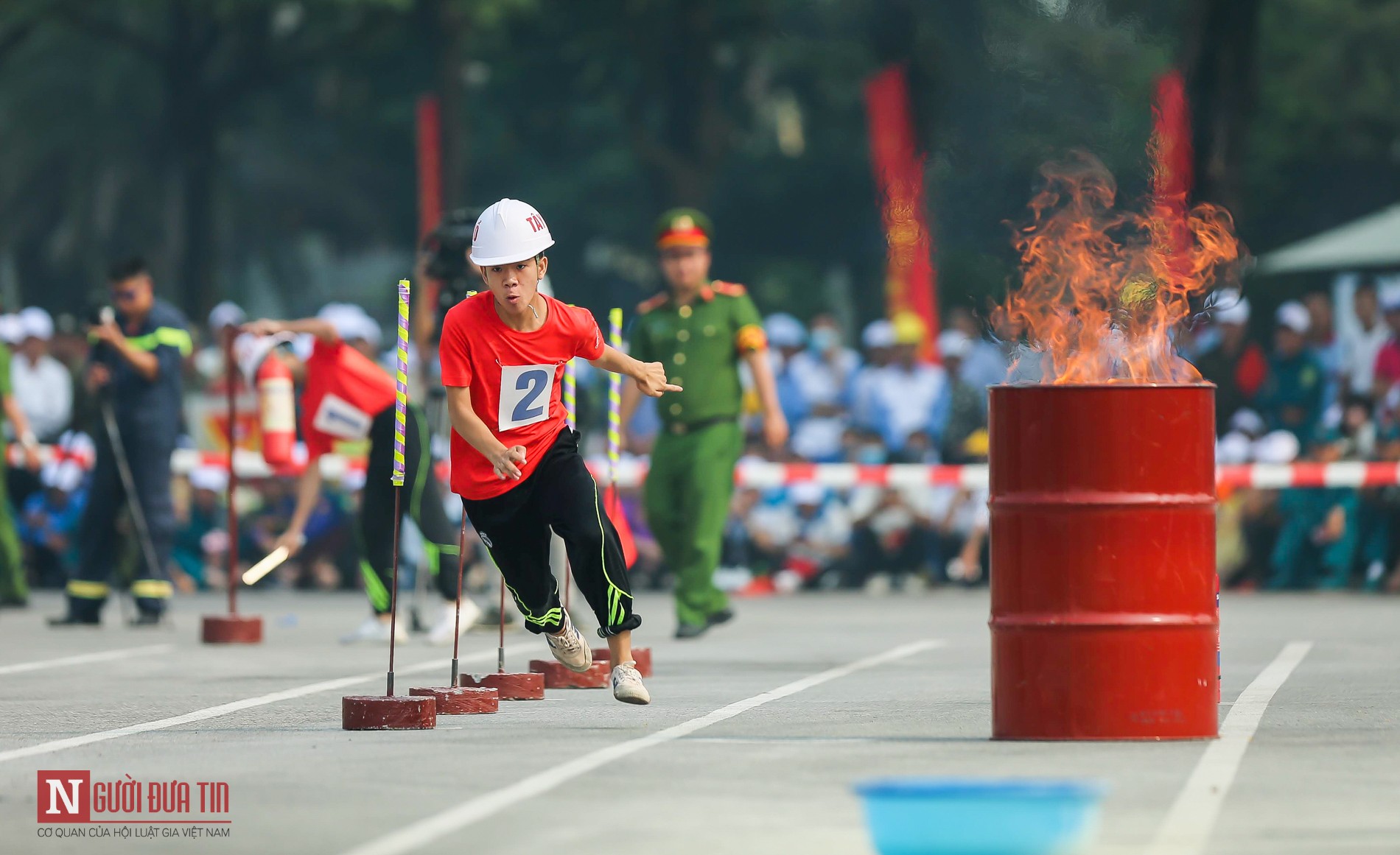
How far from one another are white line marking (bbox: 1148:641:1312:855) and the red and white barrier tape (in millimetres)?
8691

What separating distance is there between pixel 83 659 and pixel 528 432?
5007 millimetres

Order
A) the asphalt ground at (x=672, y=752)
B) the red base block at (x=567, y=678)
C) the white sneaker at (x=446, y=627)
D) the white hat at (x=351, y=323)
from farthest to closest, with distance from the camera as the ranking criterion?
the white hat at (x=351, y=323) < the white sneaker at (x=446, y=627) < the red base block at (x=567, y=678) < the asphalt ground at (x=672, y=752)

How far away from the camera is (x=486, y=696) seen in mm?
10641

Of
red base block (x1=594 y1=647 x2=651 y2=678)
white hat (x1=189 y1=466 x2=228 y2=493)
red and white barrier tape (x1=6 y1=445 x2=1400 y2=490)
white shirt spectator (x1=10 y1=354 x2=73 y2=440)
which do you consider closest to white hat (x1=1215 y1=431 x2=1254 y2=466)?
red and white barrier tape (x1=6 y1=445 x2=1400 y2=490)

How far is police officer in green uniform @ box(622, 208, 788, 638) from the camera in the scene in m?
15.6

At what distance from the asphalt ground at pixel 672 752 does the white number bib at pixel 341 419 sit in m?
1.23

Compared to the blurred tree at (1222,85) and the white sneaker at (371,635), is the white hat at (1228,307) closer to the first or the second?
the blurred tree at (1222,85)

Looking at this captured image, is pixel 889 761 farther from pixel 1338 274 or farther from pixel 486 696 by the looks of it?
pixel 1338 274

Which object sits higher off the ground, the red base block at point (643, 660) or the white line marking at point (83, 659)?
the red base block at point (643, 660)

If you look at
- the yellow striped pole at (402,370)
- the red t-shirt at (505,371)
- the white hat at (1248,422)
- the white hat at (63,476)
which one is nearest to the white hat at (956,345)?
the white hat at (1248,422)

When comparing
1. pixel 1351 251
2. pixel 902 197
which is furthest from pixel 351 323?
pixel 1351 251

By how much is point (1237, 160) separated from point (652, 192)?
1189cm

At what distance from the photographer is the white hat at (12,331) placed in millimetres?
23875

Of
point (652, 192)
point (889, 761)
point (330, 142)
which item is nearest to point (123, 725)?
point (889, 761)
